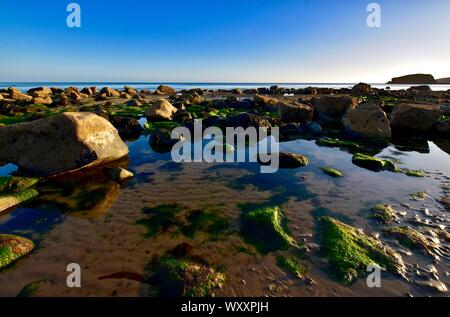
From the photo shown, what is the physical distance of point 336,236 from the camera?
6.04 m

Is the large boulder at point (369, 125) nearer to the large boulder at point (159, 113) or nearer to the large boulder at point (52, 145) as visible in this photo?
the large boulder at point (159, 113)

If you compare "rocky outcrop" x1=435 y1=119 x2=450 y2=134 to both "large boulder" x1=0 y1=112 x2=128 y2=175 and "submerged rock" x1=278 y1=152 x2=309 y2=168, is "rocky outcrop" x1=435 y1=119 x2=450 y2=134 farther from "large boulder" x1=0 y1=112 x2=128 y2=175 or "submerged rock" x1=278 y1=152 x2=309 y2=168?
"large boulder" x1=0 y1=112 x2=128 y2=175

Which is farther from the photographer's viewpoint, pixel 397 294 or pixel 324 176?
pixel 324 176

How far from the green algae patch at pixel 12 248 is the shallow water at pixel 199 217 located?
0.58 ft

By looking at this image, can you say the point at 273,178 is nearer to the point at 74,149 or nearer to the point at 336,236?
the point at 336,236

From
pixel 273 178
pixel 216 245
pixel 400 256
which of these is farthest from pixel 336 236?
pixel 273 178

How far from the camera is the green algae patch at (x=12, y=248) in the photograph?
16.8ft

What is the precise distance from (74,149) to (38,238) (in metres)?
4.72

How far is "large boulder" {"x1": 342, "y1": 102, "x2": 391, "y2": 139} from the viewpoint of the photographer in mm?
16156

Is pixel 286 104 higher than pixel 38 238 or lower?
higher

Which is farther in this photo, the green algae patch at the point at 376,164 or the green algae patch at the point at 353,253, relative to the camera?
the green algae patch at the point at 376,164

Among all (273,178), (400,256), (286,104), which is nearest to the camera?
(400,256)

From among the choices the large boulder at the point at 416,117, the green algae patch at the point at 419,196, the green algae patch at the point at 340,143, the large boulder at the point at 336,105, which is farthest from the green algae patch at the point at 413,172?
the large boulder at the point at 336,105

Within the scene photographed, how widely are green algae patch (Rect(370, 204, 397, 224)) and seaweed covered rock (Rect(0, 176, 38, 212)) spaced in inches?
390
